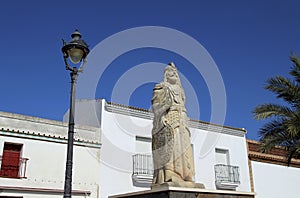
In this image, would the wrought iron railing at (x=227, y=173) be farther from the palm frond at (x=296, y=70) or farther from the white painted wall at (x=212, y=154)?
the palm frond at (x=296, y=70)

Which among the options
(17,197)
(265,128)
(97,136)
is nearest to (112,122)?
(97,136)

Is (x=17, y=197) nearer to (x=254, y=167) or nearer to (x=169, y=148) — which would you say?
(x=169, y=148)

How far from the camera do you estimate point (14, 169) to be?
1133 cm

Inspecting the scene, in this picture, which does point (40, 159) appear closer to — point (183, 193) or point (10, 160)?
point (10, 160)

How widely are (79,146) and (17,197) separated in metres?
2.73

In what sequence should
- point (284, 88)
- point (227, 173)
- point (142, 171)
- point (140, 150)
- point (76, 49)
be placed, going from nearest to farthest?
point (76, 49)
point (284, 88)
point (142, 171)
point (140, 150)
point (227, 173)

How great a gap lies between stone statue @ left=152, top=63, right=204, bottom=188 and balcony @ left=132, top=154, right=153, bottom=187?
6240mm

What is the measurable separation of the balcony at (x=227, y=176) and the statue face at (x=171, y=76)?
9031 mm

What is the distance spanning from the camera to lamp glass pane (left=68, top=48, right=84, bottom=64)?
19.3 ft

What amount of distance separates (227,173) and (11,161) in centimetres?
947

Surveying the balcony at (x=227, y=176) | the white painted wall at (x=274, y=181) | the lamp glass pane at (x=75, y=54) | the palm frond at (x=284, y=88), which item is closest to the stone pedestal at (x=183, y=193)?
the lamp glass pane at (x=75, y=54)

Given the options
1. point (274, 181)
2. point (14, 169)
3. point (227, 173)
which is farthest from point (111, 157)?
point (274, 181)

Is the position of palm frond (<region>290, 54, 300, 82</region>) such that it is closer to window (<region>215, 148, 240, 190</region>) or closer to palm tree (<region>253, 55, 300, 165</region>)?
palm tree (<region>253, 55, 300, 165</region>)

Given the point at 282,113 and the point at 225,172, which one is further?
the point at 225,172
